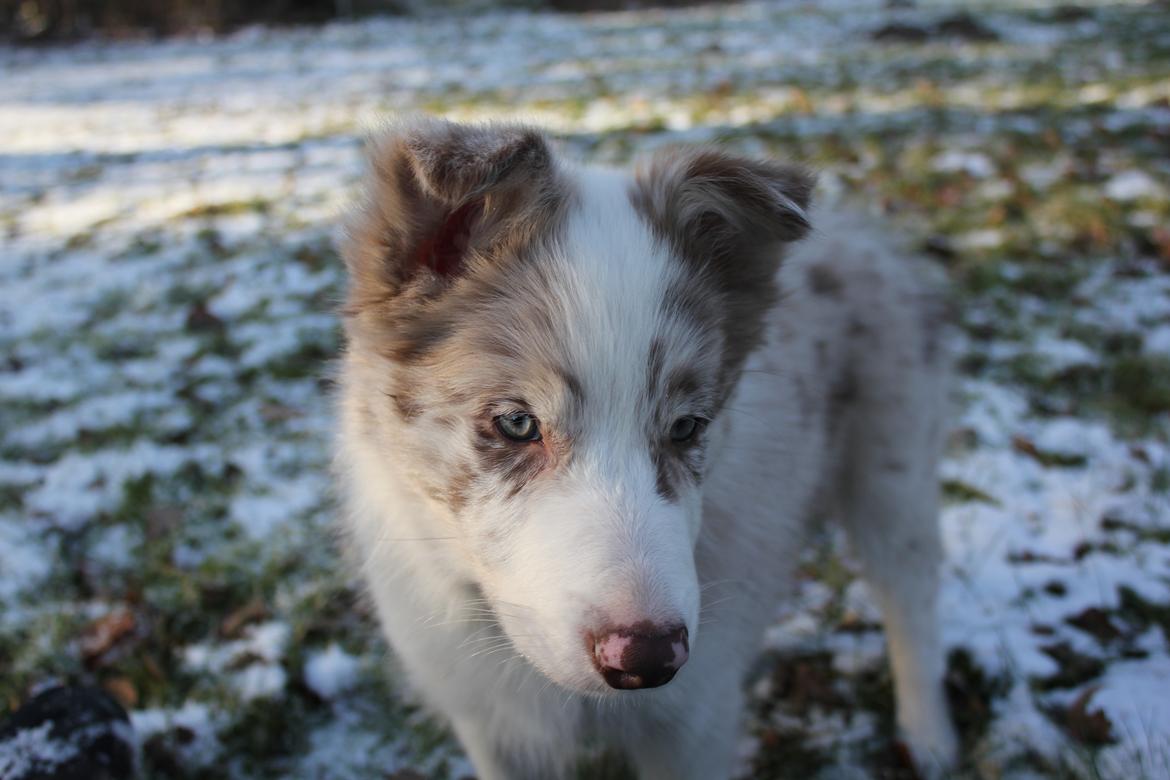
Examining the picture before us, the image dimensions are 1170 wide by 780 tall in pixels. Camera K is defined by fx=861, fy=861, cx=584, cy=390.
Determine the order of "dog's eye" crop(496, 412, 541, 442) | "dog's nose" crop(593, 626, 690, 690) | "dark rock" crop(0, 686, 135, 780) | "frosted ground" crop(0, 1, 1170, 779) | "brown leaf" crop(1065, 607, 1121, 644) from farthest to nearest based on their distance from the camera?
1. "brown leaf" crop(1065, 607, 1121, 644)
2. "frosted ground" crop(0, 1, 1170, 779)
3. "dark rock" crop(0, 686, 135, 780)
4. "dog's eye" crop(496, 412, 541, 442)
5. "dog's nose" crop(593, 626, 690, 690)

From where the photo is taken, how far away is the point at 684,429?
1887 millimetres

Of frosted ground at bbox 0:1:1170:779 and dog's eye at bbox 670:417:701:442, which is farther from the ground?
dog's eye at bbox 670:417:701:442

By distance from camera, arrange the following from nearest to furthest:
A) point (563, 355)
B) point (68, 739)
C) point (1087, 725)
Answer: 1. point (563, 355)
2. point (68, 739)
3. point (1087, 725)

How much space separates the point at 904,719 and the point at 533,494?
191 centimetres

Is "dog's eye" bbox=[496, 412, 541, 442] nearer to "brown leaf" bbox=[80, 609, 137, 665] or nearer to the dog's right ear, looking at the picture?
the dog's right ear

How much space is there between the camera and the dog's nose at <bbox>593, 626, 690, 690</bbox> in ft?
4.96

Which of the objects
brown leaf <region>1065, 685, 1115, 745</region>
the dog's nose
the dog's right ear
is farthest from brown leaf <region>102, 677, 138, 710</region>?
brown leaf <region>1065, 685, 1115, 745</region>

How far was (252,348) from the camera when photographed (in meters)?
5.10

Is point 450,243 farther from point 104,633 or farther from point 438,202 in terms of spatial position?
point 104,633

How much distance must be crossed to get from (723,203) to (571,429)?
0.67 meters

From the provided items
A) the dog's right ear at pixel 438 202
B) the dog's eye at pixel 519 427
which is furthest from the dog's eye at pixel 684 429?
the dog's right ear at pixel 438 202

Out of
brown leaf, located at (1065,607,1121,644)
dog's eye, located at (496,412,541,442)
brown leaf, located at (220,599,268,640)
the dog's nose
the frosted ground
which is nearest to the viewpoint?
the dog's nose

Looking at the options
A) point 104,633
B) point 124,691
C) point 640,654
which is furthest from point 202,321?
point 640,654

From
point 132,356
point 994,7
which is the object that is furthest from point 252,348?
point 994,7
